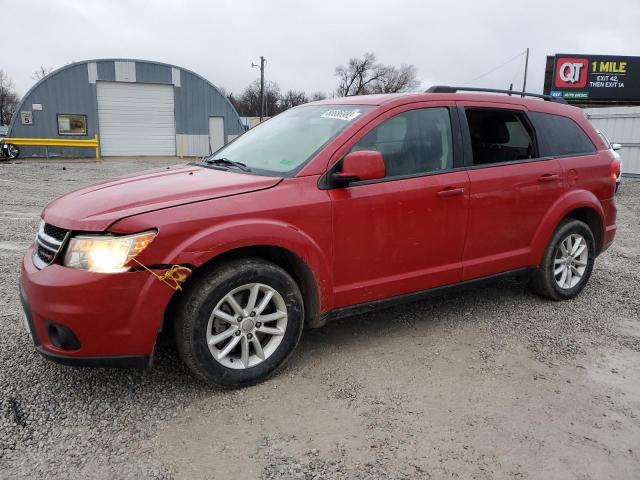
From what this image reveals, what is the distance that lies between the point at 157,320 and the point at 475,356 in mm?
2147

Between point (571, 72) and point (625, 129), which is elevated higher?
point (571, 72)

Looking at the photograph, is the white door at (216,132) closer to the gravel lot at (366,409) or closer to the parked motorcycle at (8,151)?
the parked motorcycle at (8,151)

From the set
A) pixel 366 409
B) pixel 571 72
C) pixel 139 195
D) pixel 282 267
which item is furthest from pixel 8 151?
pixel 571 72

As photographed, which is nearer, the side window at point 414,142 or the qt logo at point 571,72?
the side window at point 414,142

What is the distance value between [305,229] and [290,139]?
2.95ft

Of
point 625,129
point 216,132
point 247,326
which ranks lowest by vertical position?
point 247,326

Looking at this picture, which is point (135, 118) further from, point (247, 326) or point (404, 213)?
point (247, 326)

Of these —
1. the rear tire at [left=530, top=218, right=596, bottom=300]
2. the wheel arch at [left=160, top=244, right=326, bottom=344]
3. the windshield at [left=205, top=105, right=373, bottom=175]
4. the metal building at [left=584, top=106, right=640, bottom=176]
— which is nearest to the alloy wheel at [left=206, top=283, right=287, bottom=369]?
the wheel arch at [left=160, top=244, right=326, bottom=344]

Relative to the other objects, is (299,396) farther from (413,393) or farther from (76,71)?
(76,71)

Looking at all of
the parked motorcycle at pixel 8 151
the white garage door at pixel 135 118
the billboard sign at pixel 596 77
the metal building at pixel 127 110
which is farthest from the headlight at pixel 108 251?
the billboard sign at pixel 596 77

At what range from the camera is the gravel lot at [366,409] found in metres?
2.48

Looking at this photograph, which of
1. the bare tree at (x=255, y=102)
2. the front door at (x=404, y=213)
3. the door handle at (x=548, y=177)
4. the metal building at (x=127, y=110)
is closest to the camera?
the front door at (x=404, y=213)

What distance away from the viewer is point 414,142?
3.78 metres

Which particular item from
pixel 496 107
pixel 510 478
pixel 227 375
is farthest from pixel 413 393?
pixel 496 107
